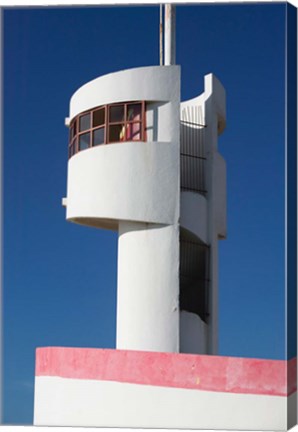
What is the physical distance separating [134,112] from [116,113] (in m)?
0.42

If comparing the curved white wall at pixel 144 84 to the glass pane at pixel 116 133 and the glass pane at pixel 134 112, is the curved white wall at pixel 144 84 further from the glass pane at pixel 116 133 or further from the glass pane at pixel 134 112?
the glass pane at pixel 116 133

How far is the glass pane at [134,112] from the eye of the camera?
19.8 meters

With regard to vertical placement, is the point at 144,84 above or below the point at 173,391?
above

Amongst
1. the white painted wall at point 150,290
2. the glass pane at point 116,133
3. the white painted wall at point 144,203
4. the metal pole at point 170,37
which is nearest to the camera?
the white painted wall at point 150,290

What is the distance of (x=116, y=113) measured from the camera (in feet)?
65.9

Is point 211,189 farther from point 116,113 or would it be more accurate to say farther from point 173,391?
point 173,391

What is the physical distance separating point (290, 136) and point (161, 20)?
428 cm

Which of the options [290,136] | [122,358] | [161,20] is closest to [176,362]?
[122,358]

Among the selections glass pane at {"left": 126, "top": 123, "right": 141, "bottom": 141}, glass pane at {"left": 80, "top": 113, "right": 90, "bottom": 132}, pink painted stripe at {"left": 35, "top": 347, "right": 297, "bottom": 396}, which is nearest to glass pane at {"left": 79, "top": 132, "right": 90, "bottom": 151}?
glass pane at {"left": 80, "top": 113, "right": 90, "bottom": 132}

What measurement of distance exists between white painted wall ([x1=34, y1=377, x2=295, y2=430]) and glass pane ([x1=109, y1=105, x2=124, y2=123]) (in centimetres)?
533

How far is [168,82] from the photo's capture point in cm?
1966

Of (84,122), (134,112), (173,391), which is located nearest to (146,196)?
(134,112)

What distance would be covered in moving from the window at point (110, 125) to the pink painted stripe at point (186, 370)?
173 inches

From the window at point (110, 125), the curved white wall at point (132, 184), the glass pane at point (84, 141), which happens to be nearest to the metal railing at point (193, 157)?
the curved white wall at point (132, 184)
